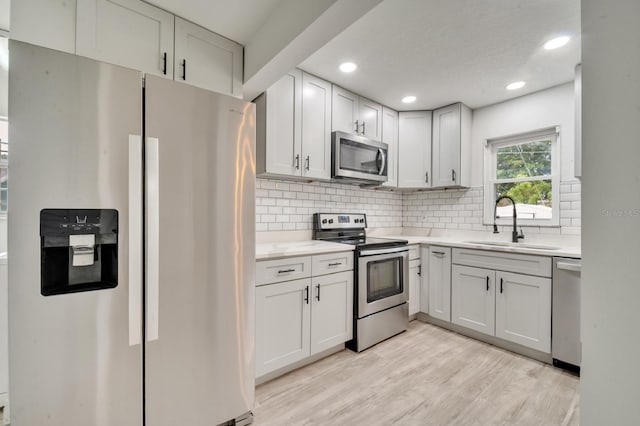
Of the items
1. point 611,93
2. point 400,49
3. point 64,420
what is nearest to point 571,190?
point 400,49

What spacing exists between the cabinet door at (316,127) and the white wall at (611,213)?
6.24 feet

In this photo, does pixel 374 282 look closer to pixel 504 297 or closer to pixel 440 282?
pixel 440 282

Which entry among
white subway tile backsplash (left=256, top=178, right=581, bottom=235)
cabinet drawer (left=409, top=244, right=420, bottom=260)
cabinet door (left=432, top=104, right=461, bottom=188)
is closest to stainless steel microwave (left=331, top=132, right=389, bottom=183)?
white subway tile backsplash (left=256, top=178, right=581, bottom=235)

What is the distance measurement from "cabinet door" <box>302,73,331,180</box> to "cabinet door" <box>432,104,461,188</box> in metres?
1.44

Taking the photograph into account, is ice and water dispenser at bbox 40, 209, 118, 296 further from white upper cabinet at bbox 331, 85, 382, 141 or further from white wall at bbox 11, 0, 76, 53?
white upper cabinet at bbox 331, 85, 382, 141

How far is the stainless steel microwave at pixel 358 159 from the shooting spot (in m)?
2.57

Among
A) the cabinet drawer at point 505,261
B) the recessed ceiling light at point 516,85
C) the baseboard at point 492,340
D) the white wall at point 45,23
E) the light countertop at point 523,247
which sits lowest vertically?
the baseboard at point 492,340

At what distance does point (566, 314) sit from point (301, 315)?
1.98 metres

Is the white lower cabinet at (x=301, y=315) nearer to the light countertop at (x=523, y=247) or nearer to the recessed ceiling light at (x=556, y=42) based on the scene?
the light countertop at (x=523, y=247)

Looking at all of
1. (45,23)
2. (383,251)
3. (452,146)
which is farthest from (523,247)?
(45,23)

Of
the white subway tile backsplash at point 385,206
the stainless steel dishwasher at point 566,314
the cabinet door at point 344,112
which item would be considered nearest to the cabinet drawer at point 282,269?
the white subway tile backsplash at point 385,206

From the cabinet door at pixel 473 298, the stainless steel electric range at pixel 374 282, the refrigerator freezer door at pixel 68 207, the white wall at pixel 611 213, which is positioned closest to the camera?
the white wall at pixel 611 213

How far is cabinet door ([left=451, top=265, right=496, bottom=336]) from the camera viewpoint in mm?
2467

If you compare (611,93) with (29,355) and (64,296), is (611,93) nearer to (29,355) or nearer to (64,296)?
(64,296)
